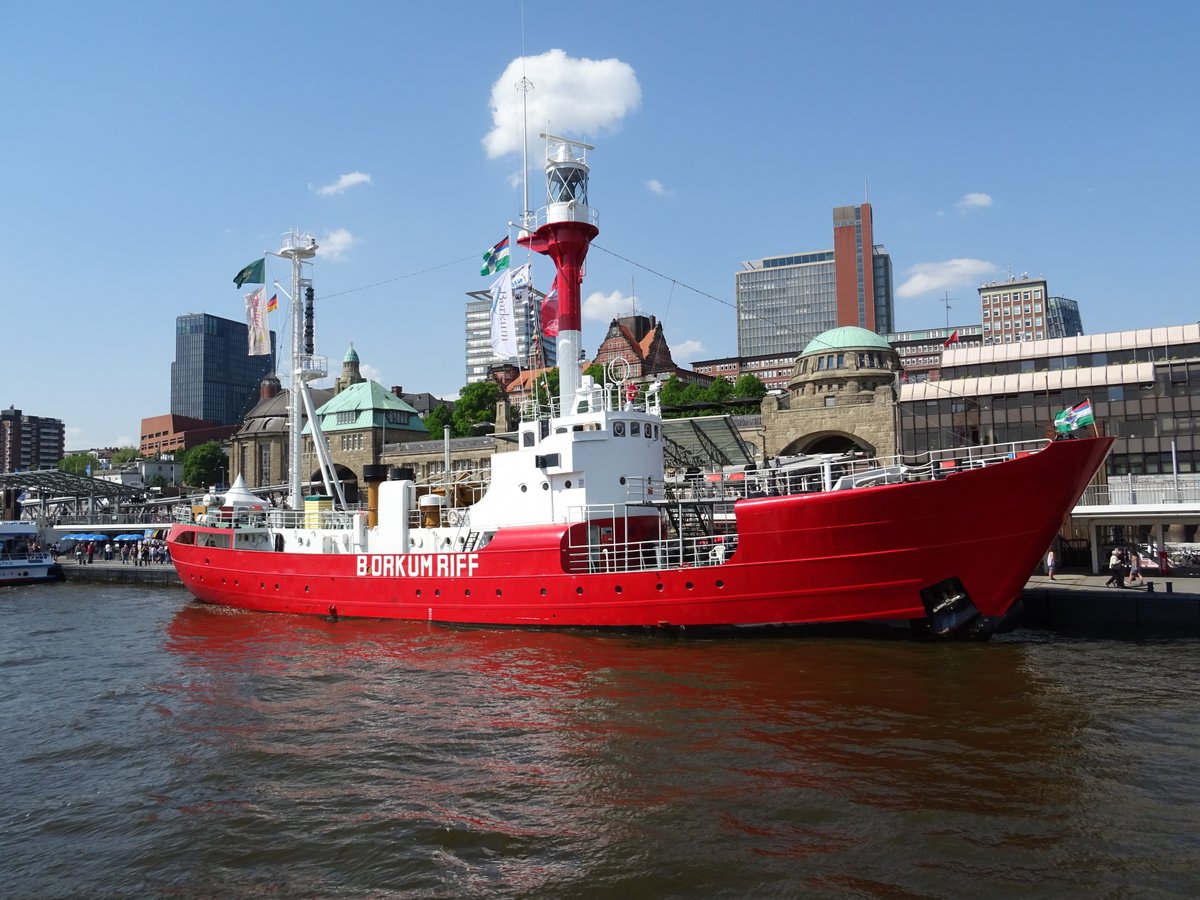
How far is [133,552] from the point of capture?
5331 cm

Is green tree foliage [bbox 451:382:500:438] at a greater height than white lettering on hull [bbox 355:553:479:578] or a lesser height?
greater

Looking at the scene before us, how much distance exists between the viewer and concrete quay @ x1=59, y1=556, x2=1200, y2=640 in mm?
21109

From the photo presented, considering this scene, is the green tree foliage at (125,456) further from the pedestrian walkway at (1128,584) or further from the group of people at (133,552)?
the pedestrian walkway at (1128,584)

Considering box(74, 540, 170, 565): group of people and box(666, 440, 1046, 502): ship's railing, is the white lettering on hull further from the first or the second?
box(74, 540, 170, 565): group of people

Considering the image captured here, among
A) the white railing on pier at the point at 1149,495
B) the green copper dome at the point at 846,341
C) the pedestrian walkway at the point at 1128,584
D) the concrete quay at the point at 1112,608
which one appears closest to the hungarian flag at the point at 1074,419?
the concrete quay at the point at 1112,608

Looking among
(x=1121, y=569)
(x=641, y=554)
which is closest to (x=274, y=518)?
(x=641, y=554)

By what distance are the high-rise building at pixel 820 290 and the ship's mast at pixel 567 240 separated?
125095 mm

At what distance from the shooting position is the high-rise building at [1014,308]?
492 feet

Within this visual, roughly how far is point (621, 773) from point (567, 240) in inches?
694

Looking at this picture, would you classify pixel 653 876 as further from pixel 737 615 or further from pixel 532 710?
pixel 737 615

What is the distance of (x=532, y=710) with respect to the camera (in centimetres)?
1514

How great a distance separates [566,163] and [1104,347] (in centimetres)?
3516

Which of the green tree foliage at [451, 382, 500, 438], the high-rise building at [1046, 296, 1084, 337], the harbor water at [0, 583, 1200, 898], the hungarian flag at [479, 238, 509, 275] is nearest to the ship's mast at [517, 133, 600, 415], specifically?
the hungarian flag at [479, 238, 509, 275]

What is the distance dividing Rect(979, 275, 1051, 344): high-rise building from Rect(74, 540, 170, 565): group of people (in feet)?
466
